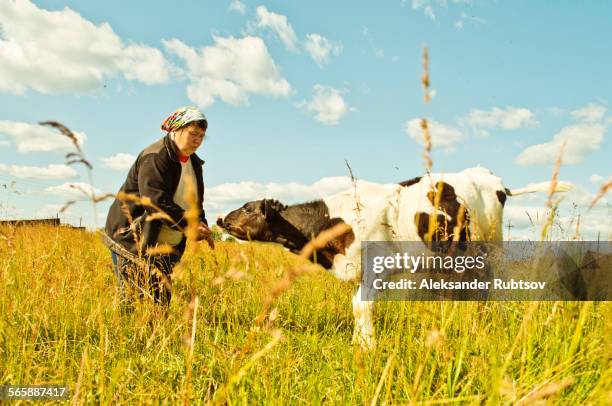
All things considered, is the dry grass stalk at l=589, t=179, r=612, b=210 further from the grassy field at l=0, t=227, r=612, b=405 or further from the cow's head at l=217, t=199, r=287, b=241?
the cow's head at l=217, t=199, r=287, b=241

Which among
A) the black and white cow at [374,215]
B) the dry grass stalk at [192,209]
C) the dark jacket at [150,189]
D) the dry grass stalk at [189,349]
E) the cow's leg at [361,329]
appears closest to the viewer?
the dry grass stalk at [192,209]

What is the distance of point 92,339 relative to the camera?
3.08 m

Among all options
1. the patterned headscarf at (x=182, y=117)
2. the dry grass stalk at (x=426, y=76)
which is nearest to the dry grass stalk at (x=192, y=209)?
the dry grass stalk at (x=426, y=76)

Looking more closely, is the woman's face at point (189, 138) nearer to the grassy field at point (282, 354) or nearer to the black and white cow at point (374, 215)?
the grassy field at point (282, 354)

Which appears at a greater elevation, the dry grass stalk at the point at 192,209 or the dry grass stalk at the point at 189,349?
the dry grass stalk at the point at 192,209

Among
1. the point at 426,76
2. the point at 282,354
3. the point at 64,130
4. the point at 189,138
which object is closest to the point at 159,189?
the point at 189,138

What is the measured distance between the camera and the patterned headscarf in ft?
12.4

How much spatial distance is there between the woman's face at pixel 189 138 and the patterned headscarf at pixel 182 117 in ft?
0.15

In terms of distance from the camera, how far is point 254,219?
6027 mm

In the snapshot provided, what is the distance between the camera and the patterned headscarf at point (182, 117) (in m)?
3.78

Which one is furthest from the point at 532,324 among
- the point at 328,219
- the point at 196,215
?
the point at 328,219

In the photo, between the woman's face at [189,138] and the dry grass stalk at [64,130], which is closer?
the dry grass stalk at [64,130]

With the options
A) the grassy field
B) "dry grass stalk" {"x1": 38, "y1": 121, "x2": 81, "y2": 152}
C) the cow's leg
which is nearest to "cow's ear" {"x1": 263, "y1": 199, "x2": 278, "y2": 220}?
the cow's leg

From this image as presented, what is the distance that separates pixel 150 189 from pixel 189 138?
58 cm
